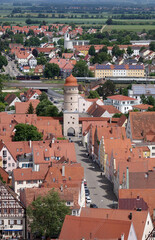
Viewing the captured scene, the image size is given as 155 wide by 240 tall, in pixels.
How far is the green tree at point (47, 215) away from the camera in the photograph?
36531mm

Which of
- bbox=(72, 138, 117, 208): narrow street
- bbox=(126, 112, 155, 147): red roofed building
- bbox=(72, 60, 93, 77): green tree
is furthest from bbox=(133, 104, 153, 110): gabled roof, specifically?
bbox=(72, 60, 93, 77): green tree

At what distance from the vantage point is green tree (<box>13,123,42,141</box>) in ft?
189

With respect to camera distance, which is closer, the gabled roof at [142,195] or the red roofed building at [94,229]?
the red roofed building at [94,229]

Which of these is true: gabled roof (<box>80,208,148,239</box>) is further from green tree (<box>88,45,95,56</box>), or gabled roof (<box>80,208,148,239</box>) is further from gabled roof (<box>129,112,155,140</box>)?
green tree (<box>88,45,95,56</box>)

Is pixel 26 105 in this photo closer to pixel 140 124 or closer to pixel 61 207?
pixel 140 124

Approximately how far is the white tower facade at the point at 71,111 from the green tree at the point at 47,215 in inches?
1195

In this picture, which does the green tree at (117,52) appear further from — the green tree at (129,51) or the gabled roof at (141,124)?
the gabled roof at (141,124)

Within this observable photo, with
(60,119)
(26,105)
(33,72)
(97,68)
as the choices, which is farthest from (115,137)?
(33,72)

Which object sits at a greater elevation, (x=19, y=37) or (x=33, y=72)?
(x=19, y=37)

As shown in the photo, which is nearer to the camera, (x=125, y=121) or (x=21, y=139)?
(x=21, y=139)

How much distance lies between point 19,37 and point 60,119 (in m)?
109

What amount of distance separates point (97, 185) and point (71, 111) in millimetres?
19601

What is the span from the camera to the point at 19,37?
17575cm

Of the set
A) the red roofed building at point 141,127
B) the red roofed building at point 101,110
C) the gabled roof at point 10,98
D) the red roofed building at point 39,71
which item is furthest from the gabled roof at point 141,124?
the red roofed building at point 39,71
